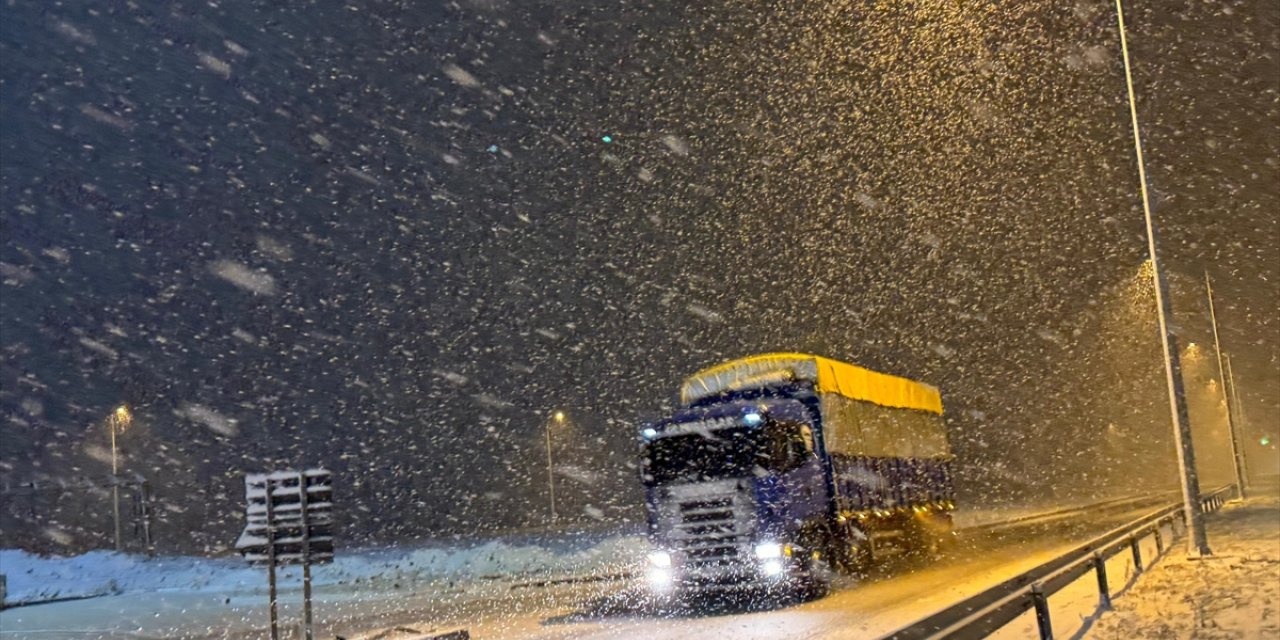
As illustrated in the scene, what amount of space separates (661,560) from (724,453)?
67.6 inches

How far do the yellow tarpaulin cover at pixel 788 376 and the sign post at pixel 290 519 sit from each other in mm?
8437

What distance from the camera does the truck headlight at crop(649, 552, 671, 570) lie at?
15.4 metres

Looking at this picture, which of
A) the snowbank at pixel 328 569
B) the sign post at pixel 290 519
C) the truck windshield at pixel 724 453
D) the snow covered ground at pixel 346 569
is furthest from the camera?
the snowbank at pixel 328 569

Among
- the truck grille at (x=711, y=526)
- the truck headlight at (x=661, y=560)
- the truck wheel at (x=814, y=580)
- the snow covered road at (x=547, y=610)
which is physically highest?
the truck grille at (x=711, y=526)

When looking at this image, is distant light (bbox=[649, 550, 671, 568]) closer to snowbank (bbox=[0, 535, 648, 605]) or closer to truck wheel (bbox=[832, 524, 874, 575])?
truck wheel (bbox=[832, 524, 874, 575])

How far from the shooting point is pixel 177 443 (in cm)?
6919

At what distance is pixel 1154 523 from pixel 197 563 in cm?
3536

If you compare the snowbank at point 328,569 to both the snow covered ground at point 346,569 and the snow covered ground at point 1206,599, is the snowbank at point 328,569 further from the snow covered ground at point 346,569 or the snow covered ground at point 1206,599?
the snow covered ground at point 1206,599

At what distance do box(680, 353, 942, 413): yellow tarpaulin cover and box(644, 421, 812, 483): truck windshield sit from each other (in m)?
2.15

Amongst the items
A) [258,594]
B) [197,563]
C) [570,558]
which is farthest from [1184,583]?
[197,563]

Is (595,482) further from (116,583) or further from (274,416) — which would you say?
(116,583)

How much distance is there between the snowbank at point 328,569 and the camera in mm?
30672

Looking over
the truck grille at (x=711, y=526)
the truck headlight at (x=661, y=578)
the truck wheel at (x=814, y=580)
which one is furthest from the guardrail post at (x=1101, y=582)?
the truck headlight at (x=661, y=578)

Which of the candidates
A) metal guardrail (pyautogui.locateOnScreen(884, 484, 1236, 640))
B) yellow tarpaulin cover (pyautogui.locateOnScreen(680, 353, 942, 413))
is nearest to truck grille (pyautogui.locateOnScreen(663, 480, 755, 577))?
yellow tarpaulin cover (pyautogui.locateOnScreen(680, 353, 942, 413))
